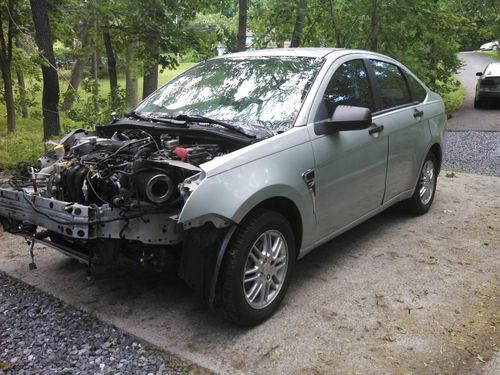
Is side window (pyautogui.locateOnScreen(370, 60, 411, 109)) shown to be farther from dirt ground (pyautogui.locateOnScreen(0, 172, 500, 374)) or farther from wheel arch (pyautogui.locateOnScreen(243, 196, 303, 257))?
wheel arch (pyautogui.locateOnScreen(243, 196, 303, 257))

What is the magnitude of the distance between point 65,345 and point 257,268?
131cm

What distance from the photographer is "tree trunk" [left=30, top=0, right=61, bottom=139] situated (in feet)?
24.8

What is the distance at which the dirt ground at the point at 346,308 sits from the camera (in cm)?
312

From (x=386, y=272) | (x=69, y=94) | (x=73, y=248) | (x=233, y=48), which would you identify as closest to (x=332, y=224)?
(x=386, y=272)

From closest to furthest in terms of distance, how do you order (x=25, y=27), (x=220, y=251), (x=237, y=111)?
(x=220, y=251) → (x=237, y=111) → (x=25, y=27)

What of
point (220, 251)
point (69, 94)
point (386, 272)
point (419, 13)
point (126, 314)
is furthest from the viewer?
point (419, 13)

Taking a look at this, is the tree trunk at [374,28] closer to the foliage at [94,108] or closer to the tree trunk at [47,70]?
the foliage at [94,108]

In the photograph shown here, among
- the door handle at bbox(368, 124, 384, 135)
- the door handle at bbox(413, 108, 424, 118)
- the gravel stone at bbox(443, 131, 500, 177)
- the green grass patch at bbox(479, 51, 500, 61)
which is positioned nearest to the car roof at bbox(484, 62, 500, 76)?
the gravel stone at bbox(443, 131, 500, 177)

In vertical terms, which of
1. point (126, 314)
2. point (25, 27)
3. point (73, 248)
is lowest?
point (126, 314)

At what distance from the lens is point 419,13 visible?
10.6 m

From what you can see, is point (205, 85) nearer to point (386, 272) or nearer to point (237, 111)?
point (237, 111)

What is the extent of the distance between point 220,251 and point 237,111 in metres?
1.35

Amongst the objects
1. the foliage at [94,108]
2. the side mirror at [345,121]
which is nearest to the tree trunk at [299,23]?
the foliage at [94,108]

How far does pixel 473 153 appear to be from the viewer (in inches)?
387
